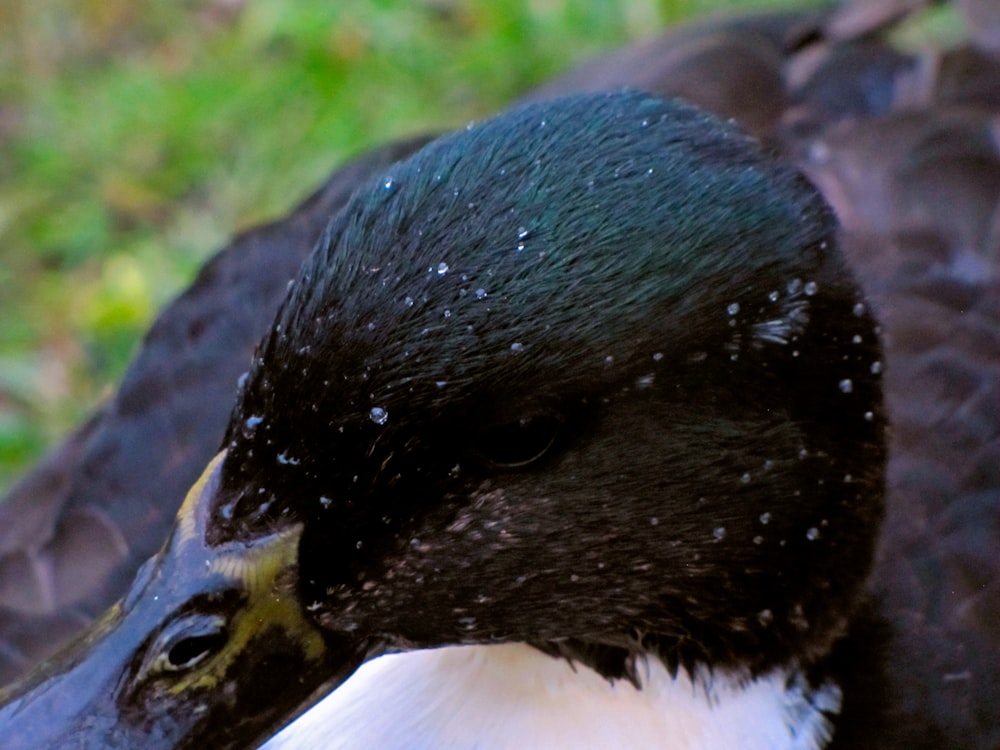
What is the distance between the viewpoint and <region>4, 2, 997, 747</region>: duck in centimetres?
140

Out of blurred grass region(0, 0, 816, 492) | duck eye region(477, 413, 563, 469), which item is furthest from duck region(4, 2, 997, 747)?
blurred grass region(0, 0, 816, 492)

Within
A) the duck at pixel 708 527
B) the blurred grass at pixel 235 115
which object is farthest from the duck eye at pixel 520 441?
the blurred grass at pixel 235 115

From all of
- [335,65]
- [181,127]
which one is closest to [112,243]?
[181,127]

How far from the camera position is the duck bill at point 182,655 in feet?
4.66

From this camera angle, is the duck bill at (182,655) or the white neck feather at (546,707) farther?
the white neck feather at (546,707)

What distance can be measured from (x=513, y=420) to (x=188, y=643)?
15.0 inches

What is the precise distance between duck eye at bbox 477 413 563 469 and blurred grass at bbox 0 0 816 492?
208 cm

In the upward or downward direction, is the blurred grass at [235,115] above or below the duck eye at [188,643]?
above

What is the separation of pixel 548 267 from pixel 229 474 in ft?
1.24

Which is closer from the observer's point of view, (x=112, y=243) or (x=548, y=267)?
(x=548, y=267)

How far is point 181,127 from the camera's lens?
A: 3.51 m

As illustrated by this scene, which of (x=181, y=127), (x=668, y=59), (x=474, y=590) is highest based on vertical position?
(x=181, y=127)

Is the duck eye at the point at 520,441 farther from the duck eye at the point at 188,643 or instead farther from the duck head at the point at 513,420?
the duck eye at the point at 188,643

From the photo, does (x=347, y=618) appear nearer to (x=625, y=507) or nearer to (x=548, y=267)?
(x=625, y=507)
